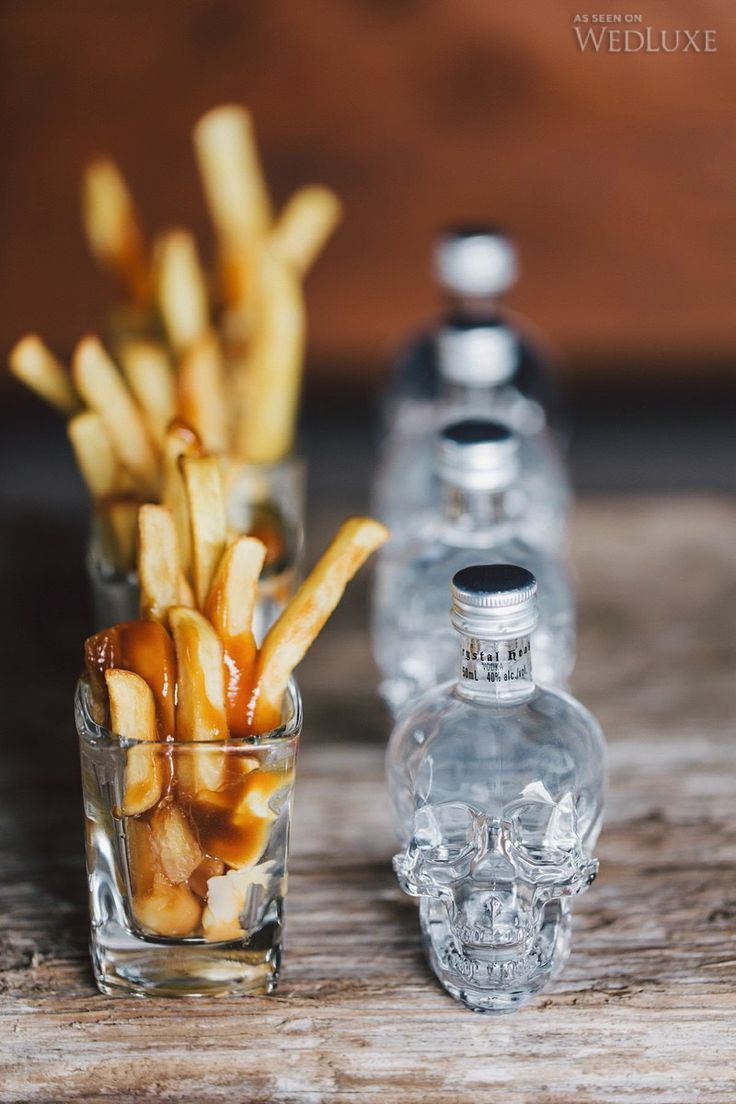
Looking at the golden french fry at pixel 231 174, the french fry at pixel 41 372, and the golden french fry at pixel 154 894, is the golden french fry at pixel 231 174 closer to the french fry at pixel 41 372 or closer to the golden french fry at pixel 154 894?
the french fry at pixel 41 372

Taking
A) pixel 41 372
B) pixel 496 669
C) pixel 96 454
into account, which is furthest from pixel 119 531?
pixel 496 669

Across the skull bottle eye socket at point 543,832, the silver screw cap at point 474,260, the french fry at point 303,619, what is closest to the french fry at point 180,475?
the french fry at point 303,619

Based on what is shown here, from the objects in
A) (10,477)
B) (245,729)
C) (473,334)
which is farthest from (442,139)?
(245,729)

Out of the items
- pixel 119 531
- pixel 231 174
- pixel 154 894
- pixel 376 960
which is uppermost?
pixel 231 174

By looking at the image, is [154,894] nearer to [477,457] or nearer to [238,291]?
[477,457]

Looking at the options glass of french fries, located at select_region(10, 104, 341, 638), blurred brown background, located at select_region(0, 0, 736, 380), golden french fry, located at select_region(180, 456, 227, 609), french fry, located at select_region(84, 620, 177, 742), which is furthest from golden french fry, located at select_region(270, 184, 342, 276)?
blurred brown background, located at select_region(0, 0, 736, 380)

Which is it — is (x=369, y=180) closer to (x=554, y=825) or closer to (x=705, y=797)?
(x=705, y=797)
